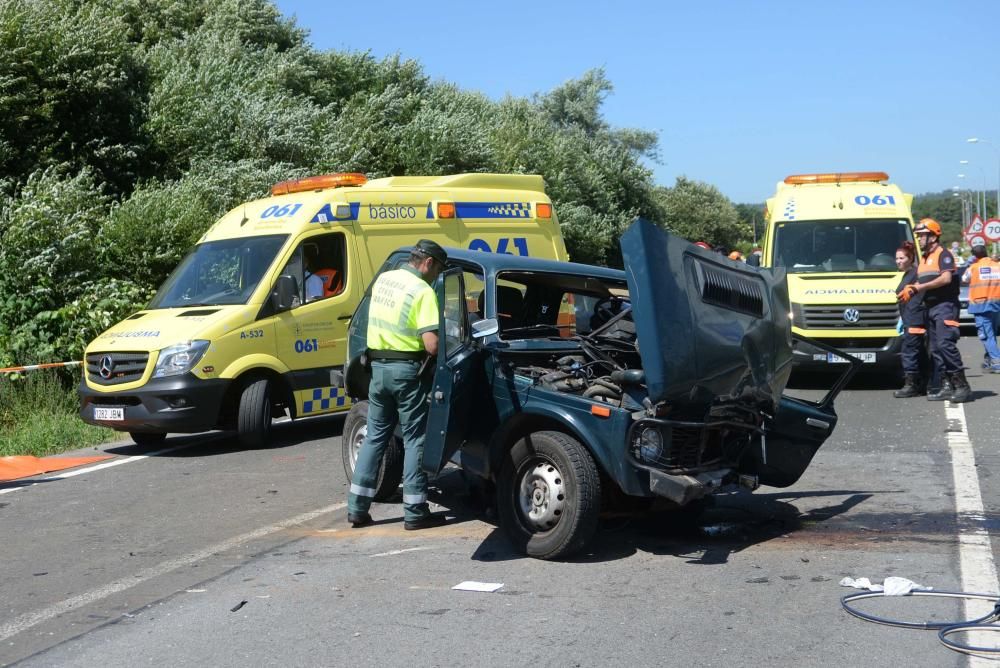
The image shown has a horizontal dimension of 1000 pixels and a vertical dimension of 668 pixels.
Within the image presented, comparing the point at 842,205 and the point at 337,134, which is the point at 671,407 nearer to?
the point at 842,205

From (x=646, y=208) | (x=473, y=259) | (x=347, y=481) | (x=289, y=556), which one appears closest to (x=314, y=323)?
(x=347, y=481)

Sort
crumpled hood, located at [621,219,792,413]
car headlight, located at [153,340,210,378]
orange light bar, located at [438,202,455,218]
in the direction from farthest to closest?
orange light bar, located at [438,202,455,218]
car headlight, located at [153,340,210,378]
crumpled hood, located at [621,219,792,413]

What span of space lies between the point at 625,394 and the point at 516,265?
1506 millimetres

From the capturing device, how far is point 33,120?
62.2 ft

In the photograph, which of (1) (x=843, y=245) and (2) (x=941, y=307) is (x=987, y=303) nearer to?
(1) (x=843, y=245)

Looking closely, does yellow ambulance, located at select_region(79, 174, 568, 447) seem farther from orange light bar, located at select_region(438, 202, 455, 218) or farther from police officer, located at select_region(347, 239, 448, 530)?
police officer, located at select_region(347, 239, 448, 530)

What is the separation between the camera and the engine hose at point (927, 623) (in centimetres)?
484

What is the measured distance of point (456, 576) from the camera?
5.98 m

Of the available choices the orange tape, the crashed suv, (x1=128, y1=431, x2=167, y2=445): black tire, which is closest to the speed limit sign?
(x1=128, y1=431, x2=167, y2=445): black tire

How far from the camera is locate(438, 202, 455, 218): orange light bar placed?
488 inches

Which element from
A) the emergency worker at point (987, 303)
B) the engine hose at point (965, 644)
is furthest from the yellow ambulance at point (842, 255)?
the engine hose at point (965, 644)

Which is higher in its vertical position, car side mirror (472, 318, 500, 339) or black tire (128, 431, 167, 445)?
car side mirror (472, 318, 500, 339)

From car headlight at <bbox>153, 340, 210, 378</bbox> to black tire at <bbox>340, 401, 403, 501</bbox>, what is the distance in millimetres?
2714

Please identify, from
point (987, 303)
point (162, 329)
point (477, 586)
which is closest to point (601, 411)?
point (477, 586)
